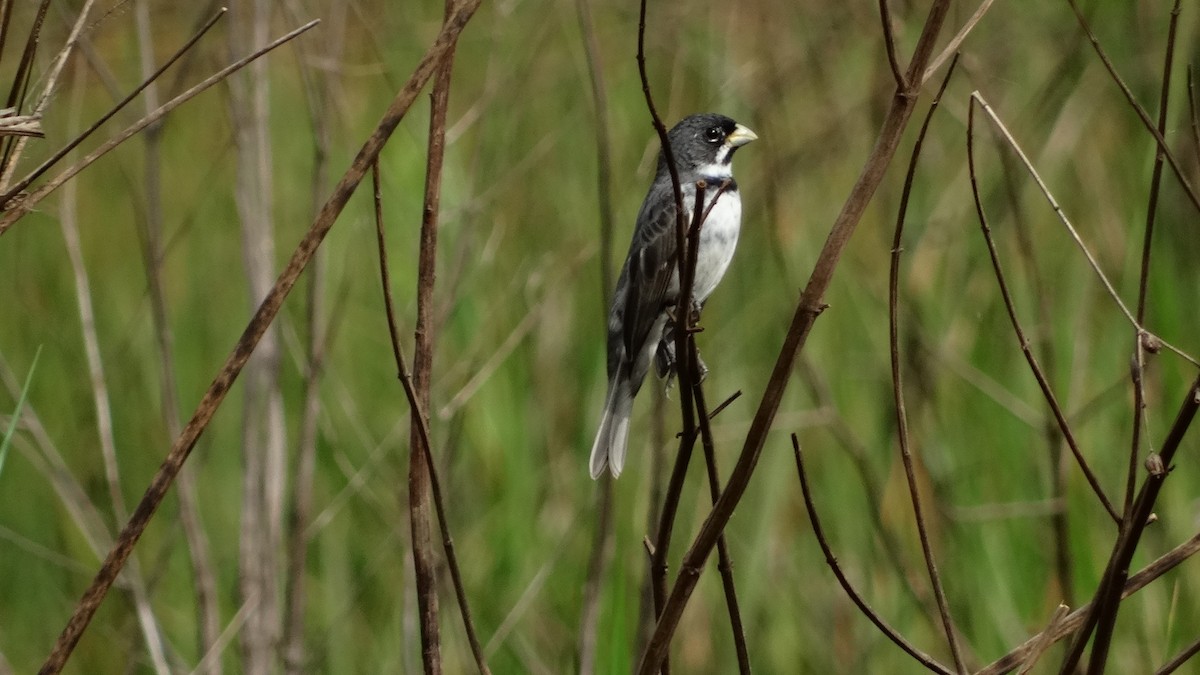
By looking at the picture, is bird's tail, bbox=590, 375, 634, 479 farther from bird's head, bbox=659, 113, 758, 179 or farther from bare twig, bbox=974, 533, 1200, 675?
bare twig, bbox=974, 533, 1200, 675

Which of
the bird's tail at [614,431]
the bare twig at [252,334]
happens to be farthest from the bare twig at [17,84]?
the bird's tail at [614,431]

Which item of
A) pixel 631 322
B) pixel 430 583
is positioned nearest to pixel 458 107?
pixel 631 322

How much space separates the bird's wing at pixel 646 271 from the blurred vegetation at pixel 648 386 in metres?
0.13

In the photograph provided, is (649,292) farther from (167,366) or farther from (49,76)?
(49,76)

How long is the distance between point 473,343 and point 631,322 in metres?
0.48

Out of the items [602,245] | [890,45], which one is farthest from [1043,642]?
[602,245]

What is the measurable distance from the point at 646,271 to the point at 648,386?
625 mm

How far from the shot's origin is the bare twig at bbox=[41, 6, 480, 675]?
1.25 metres

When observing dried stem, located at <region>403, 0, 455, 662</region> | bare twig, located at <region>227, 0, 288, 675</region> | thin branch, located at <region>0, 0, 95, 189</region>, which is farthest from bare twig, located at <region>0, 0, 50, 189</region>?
bare twig, located at <region>227, 0, 288, 675</region>

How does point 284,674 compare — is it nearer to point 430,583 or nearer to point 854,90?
point 430,583

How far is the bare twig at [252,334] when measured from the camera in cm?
125

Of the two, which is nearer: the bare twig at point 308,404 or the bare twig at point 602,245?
the bare twig at point 602,245

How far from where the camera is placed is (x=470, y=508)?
142 inches

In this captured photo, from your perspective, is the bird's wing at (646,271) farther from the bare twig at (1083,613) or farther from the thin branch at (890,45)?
the thin branch at (890,45)
